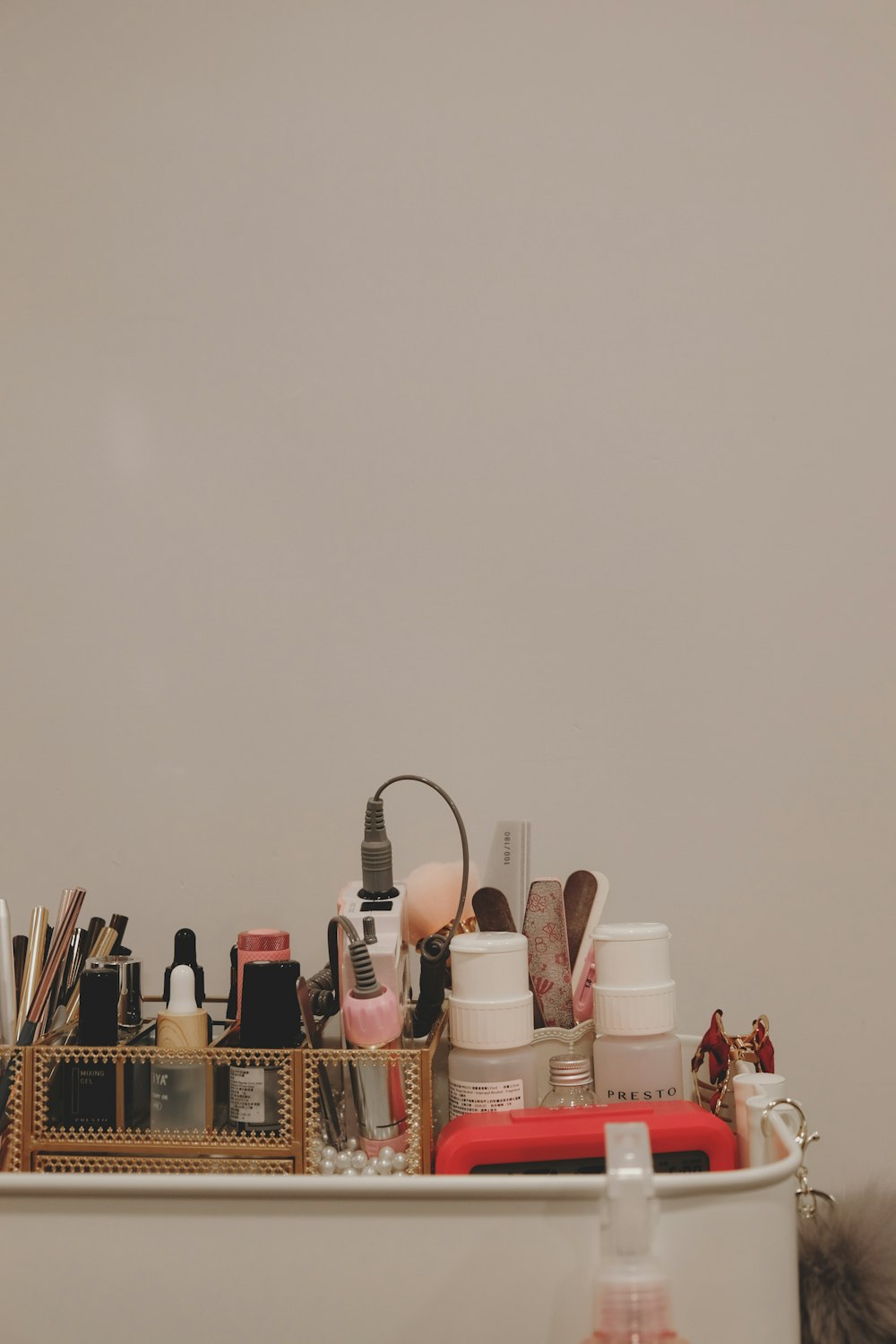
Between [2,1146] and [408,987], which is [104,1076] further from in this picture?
[408,987]

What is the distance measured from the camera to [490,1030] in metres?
0.55

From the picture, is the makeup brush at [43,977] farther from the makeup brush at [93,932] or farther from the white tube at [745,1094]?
the white tube at [745,1094]

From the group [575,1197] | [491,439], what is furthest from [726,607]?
[575,1197]

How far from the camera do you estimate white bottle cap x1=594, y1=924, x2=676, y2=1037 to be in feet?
1.85

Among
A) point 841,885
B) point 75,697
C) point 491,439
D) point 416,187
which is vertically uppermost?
point 416,187

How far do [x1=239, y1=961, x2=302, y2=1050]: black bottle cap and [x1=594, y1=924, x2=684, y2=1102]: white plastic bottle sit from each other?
163mm

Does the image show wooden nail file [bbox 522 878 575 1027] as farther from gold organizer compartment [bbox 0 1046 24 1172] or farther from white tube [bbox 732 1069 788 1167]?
gold organizer compartment [bbox 0 1046 24 1172]

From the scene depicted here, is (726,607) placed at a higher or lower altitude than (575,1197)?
higher

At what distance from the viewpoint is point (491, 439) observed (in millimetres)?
831

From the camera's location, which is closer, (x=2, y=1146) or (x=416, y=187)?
(x=2, y=1146)

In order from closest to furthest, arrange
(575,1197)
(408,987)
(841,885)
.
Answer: (575,1197)
(408,987)
(841,885)

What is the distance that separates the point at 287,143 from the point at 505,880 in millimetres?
608

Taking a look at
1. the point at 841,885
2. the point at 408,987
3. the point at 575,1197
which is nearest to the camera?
the point at 575,1197

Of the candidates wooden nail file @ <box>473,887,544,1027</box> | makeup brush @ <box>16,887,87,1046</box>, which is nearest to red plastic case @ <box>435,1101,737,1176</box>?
wooden nail file @ <box>473,887,544,1027</box>
